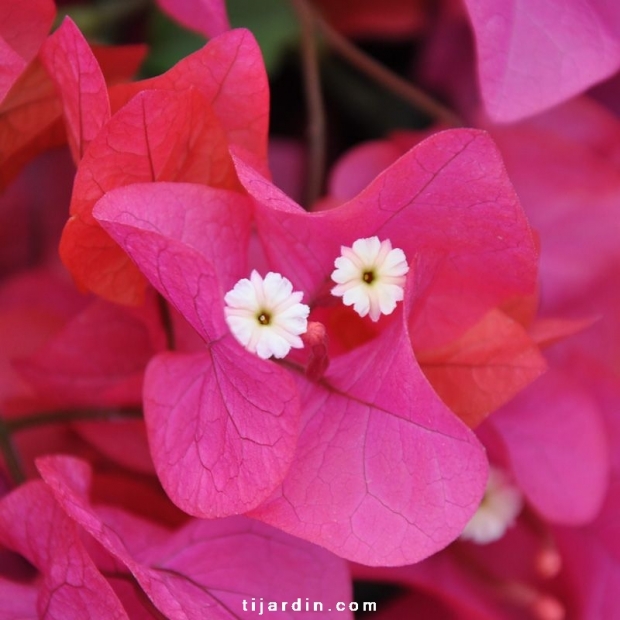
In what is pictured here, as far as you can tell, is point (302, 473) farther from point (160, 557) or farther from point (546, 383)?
point (546, 383)

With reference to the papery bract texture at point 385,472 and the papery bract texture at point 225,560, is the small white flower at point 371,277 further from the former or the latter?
the papery bract texture at point 225,560

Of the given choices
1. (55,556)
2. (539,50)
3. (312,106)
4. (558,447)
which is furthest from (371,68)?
(55,556)

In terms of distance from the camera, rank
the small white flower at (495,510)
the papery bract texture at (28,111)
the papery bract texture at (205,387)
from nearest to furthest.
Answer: the papery bract texture at (205,387) < the papery bract texture at (28,111) < the small white flower at (495,510)

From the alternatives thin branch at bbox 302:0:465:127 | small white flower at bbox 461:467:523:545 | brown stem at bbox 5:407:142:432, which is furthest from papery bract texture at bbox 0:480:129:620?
thin branch at bbox 302:0:465:127

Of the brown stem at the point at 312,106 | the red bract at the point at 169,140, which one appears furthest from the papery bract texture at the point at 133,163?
the brown stem at the point at 312,106

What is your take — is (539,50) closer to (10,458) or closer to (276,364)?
(276,364)

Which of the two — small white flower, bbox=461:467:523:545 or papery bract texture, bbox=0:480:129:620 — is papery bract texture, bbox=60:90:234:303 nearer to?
papery bract texture, bbox=0:480:129:620

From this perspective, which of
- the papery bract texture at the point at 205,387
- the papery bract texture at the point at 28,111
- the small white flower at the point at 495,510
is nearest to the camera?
the papery bract texture at the point at 205,387
